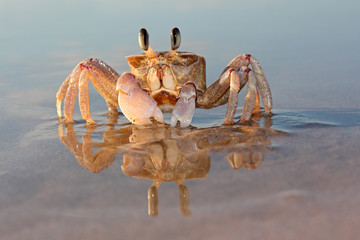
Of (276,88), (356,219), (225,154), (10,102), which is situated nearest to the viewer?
(356,219)

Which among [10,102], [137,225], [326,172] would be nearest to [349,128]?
[326,172]

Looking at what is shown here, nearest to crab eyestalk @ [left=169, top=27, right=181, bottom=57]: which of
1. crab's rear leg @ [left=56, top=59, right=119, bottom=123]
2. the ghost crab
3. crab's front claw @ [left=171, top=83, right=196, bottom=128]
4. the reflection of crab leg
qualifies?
the ghost crab

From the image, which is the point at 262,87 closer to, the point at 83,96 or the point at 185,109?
the point at 185,109

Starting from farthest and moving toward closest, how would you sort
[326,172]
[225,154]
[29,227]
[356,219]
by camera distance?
[225,154] < [326,172] < [29,227] < [356,219]

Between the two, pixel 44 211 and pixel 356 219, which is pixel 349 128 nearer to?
pixel 356 219

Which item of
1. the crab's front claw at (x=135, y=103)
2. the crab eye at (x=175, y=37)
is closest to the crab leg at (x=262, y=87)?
the crab eye at (x=175, y=37)

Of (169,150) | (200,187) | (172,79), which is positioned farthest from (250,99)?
(200,187)

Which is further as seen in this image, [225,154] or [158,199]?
[225,154]
